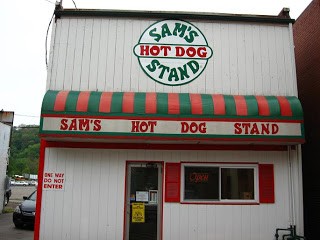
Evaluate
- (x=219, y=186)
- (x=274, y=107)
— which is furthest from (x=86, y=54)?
(x=274, y=107)

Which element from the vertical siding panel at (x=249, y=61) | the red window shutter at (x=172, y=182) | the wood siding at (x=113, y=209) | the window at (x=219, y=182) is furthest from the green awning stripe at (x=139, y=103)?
the vertical siding panel at (x=249, y=61)

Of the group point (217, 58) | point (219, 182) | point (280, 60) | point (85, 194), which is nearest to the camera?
point (85, 194)

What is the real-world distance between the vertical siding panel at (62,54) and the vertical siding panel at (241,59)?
462cm

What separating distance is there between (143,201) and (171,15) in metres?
5.06

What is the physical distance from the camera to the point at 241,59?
1033 cm

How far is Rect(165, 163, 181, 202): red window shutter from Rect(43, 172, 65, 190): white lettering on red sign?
2609 millimetres

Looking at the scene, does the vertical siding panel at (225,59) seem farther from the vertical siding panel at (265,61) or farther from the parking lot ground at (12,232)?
the parking lot ground at (12,232)

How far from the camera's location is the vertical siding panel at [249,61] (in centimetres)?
1019

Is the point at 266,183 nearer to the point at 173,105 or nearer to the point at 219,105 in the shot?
the point at 219,105

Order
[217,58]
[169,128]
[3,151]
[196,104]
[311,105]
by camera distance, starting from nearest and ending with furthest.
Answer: [169,128]
[196,104]
[217,58]
[311,105]
[3,151]

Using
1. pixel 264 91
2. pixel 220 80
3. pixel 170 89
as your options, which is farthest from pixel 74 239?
pixel 264 91

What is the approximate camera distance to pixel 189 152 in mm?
9805

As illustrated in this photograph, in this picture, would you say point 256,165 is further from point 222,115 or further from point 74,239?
point 74,239

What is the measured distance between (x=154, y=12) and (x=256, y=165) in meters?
4.93
